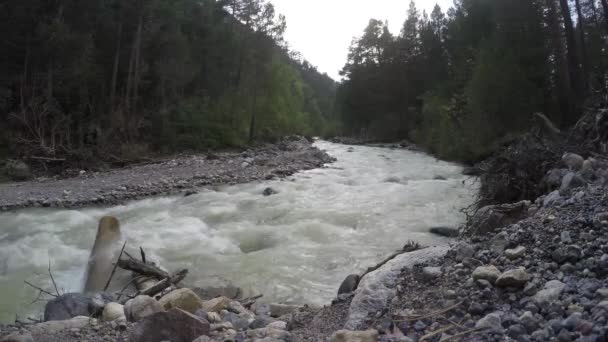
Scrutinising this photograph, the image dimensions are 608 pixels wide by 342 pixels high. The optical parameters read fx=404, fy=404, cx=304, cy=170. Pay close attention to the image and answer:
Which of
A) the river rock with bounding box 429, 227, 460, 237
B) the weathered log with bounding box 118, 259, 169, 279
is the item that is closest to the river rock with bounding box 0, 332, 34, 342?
the weathered log with bounding box 118, 259, 169, 279

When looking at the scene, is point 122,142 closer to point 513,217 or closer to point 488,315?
point 513,217

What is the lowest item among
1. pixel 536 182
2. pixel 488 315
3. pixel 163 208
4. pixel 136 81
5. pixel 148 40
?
pixel 163 208

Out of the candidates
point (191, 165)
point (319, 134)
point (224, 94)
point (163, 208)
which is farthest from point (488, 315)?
point (319, 134)

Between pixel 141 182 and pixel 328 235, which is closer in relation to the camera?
pixel 328 235

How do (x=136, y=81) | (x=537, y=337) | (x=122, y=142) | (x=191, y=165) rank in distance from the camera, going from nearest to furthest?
(x=537, y=337)
(x=191, y=165)
(x=122, y=142)
(x=136, y=81)

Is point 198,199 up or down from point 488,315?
down

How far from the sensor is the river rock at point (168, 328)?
2.82 metres

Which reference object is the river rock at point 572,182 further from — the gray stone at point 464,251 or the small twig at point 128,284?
the small twig at point 128,284

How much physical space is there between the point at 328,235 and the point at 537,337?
520cm

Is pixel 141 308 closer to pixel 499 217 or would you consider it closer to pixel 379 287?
pixel 379 287

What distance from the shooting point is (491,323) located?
2.17m

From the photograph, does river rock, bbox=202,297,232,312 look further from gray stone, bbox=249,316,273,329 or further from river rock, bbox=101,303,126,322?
river rock, bbox=101,303,126,322

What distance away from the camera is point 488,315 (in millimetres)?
2236

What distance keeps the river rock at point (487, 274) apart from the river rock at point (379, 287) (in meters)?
0.67
